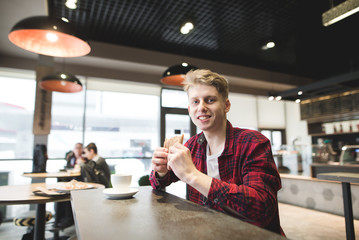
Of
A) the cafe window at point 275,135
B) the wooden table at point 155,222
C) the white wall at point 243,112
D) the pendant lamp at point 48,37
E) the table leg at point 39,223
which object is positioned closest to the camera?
the wooden table at point 155,222

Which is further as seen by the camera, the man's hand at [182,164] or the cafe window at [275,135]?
the cafe window at [275,135]

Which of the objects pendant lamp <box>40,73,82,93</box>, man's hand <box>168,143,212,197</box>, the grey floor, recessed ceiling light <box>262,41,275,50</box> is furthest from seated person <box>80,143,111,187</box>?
recessed ceiling light <box>262,41,275,50</box>

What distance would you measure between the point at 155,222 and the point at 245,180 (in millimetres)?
438

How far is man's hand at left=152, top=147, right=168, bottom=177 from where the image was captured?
1.11 meters

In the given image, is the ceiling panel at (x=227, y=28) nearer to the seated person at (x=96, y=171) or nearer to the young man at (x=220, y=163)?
the seated person at (x=96, y=171)

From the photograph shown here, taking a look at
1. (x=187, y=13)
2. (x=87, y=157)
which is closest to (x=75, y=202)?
(x=87, y=157)

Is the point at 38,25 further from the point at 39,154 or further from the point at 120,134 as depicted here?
the point at 120,134

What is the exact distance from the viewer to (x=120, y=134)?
5.91m

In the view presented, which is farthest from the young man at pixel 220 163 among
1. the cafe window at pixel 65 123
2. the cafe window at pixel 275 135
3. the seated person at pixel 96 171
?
the cafe window at pixel 275 135

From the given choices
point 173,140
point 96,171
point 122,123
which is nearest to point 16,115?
point 122,123

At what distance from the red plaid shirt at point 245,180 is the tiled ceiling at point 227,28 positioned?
3.26 meters

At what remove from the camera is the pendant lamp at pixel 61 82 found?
11.1 ft

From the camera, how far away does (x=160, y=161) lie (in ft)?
3.73

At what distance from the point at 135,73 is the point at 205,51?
183 cm
